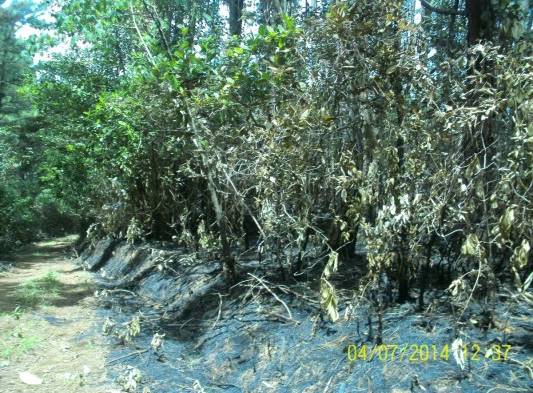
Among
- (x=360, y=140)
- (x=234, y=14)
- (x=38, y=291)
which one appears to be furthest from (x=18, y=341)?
(x=234, y=14)

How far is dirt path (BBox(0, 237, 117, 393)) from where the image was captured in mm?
5227

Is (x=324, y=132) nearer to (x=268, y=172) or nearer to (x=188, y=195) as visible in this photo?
(x=268, y=172)

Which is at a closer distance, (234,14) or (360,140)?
(360,140)

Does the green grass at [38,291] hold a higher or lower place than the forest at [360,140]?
lower

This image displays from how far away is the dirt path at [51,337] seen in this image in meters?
5.23

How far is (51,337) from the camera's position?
6680 millimetres

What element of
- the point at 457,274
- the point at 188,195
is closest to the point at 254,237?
the point at 188,195
